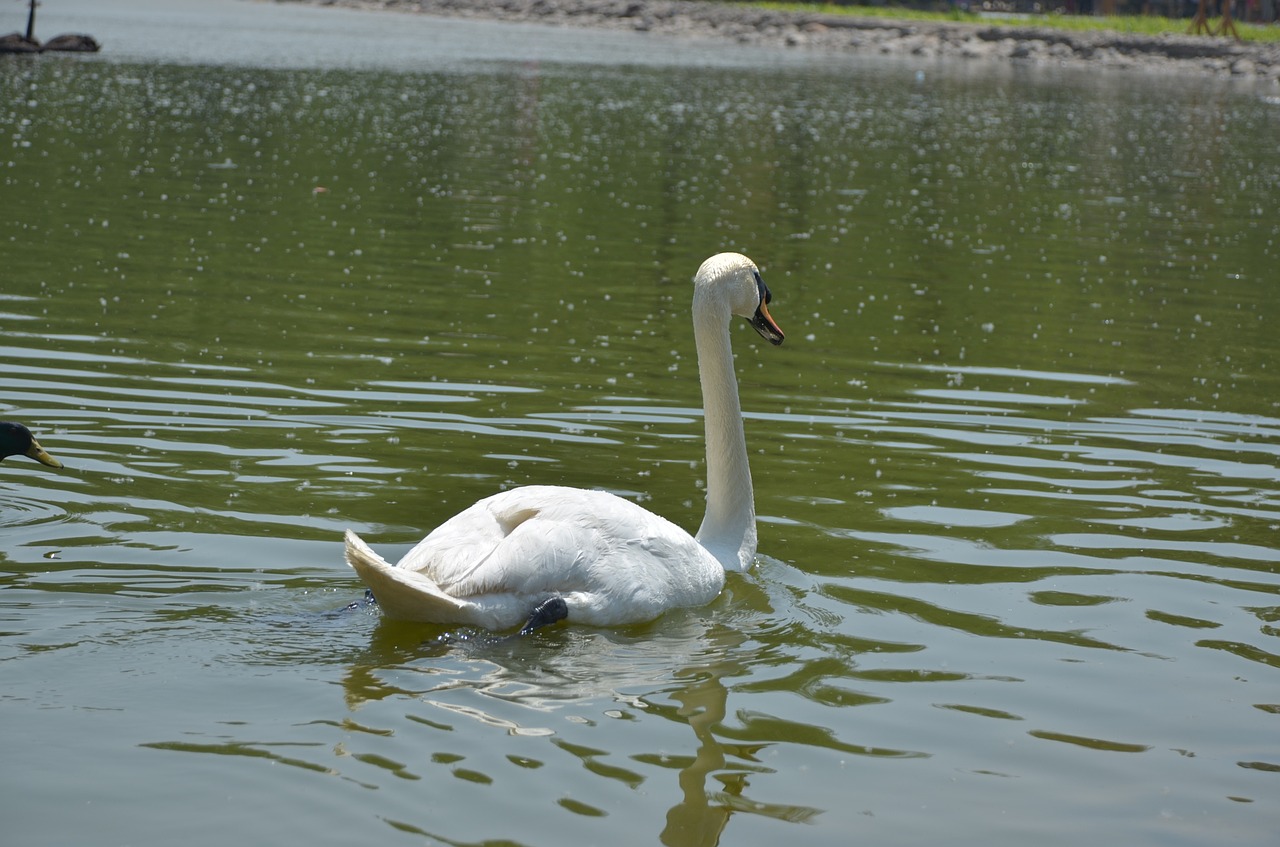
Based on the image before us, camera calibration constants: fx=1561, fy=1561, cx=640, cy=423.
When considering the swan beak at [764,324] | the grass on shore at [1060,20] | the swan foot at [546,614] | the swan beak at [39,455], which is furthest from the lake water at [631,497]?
the grass on shore at [1060,20]

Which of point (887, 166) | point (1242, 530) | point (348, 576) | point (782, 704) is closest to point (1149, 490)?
point (1242, 530)

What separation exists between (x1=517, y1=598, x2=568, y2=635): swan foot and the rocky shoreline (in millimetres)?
63936

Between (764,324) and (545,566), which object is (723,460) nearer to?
(764,324)

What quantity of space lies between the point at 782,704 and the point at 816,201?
19.5 metres

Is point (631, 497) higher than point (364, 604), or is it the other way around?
point (631, 497)

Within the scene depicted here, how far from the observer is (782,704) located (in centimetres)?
630

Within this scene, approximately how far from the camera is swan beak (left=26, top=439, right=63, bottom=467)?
321 inches

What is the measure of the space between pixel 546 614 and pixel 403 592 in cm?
62

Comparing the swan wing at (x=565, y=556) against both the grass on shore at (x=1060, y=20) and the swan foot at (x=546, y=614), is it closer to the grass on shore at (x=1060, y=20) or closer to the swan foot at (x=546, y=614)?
the swan foot at (x=546, y=614)

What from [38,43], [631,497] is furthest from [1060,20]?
[631,497]

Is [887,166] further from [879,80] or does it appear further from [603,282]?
[879,80]

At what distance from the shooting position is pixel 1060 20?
83688mm

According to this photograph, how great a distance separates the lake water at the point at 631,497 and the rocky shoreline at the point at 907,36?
50.4m

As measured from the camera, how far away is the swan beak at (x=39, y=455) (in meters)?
8.15
